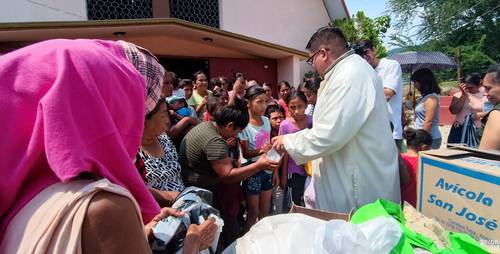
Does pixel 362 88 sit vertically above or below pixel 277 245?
above

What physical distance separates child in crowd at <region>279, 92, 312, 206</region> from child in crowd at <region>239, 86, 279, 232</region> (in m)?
0.16

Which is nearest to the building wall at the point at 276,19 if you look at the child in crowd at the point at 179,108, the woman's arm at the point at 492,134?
the child in crowd at the point at 179,108

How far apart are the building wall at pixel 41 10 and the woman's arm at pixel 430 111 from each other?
362 inches

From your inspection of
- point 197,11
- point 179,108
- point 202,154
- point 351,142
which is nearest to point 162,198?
point 202,154

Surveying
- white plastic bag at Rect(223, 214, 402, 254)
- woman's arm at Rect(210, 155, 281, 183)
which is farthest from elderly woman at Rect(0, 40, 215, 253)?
woman's arm at Rect(210, 155, 281, 183)

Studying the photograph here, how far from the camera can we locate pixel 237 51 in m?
9.90

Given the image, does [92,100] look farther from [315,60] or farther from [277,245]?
[315,60]

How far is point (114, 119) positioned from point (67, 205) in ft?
0.78

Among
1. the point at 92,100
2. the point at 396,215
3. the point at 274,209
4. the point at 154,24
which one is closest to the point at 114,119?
the point at 92,100

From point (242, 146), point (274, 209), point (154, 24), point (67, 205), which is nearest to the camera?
point (67, 205)

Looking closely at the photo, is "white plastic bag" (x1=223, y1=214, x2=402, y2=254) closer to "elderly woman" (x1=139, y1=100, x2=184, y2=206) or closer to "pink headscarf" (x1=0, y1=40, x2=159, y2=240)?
"elderly woman" (x1=139, y1=100, x2=184, y2=206)

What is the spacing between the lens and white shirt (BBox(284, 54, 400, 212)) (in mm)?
2053

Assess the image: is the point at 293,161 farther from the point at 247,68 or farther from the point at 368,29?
the point at 368,29

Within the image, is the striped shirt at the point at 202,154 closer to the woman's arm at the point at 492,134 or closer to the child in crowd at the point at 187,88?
the woman's arm at the point at 492,134
